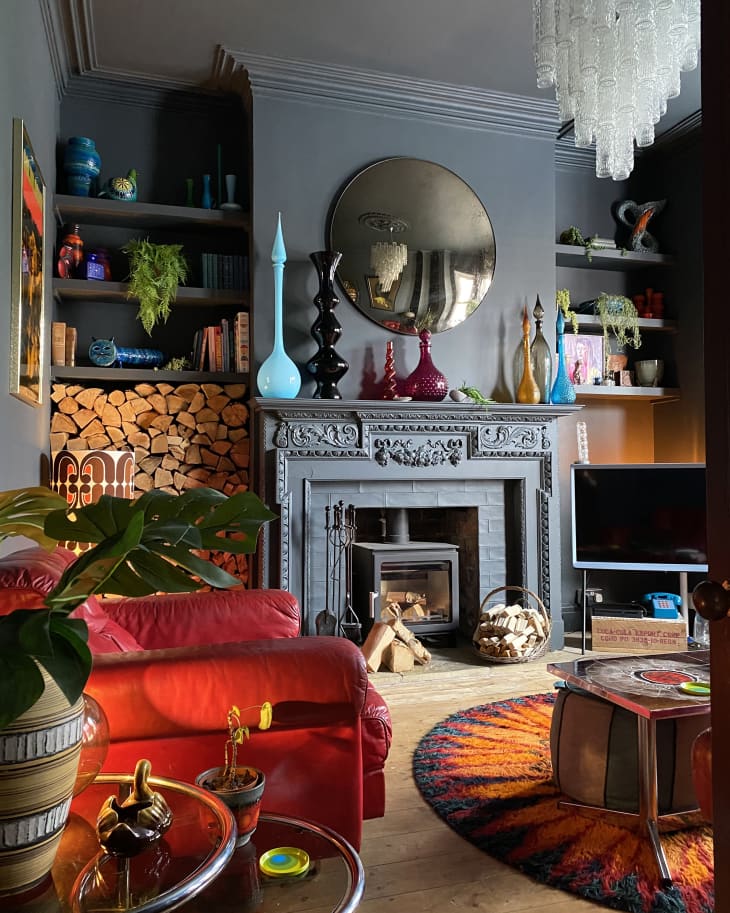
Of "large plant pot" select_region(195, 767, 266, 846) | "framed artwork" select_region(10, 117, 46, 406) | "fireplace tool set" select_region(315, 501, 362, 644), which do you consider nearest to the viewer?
Result: "large plant pot" select_region(195, 767, 266, 846)

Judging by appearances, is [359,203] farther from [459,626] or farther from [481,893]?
[481,893]

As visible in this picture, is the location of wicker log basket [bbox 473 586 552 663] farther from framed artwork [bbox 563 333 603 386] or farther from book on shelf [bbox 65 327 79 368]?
book on shelf [bbox 65 327 79 368]

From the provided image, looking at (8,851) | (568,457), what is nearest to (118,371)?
(568,457)

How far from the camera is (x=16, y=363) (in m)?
2.54

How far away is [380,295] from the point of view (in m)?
4.12

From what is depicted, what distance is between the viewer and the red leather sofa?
5.01 feet

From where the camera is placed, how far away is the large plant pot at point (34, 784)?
0.85 meters

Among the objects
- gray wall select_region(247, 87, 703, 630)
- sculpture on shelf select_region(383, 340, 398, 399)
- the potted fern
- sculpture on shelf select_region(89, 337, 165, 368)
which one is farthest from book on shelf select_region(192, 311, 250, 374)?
the potted fern

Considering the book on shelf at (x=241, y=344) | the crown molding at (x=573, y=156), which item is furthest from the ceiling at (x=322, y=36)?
the book on shelf at (x=241, y=344)

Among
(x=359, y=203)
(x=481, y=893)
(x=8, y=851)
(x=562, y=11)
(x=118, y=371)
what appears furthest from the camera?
(x=359, y=203)

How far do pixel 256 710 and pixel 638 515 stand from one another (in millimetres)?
3372

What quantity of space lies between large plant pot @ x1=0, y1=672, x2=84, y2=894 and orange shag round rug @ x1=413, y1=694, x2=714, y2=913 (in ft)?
4.48

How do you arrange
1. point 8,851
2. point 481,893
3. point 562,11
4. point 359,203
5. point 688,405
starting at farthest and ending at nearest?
point 688,405 → point 359,203 → point 562,11 → point 481,893 → point 8,851

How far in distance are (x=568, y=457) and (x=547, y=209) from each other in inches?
61.6
